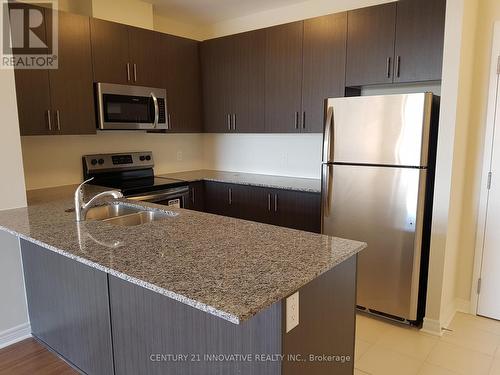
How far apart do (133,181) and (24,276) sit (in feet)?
4.73

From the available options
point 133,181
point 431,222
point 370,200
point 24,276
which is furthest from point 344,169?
point 24,276

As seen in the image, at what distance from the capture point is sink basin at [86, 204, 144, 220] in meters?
2.46

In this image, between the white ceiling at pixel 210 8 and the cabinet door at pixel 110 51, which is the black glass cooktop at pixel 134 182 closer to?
the cabinet door at pixel 110 51

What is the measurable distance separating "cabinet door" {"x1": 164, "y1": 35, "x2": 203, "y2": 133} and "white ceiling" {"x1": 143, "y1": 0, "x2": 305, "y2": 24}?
0.29m

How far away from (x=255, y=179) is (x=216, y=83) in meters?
1.10

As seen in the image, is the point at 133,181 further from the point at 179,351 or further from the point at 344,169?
the point at 179,351

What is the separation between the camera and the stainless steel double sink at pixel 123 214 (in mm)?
2375

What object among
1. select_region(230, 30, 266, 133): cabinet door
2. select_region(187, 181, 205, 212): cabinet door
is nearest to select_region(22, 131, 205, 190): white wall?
select_region(187, 181, 205, 212): cabinet door

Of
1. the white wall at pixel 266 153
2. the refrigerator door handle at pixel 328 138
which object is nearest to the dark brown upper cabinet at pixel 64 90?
the white wall at pixel 266 153

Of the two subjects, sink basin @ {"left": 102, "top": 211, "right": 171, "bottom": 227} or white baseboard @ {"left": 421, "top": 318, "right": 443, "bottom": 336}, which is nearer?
sink basin @ {"left": 102, "top": 211, "right": 171, "bottom": 227}

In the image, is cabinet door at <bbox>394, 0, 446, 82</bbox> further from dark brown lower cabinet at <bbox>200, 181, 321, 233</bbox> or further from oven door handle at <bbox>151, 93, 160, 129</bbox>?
oven door handle at <bbox>151, 93, 160, 129</bbox>

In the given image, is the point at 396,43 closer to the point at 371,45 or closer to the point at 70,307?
the point at 371,45

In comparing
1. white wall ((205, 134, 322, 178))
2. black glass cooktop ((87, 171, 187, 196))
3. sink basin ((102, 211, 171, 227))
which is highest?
white wall ((205, 134, 322, 178))

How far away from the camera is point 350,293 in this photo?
5.49 ft
